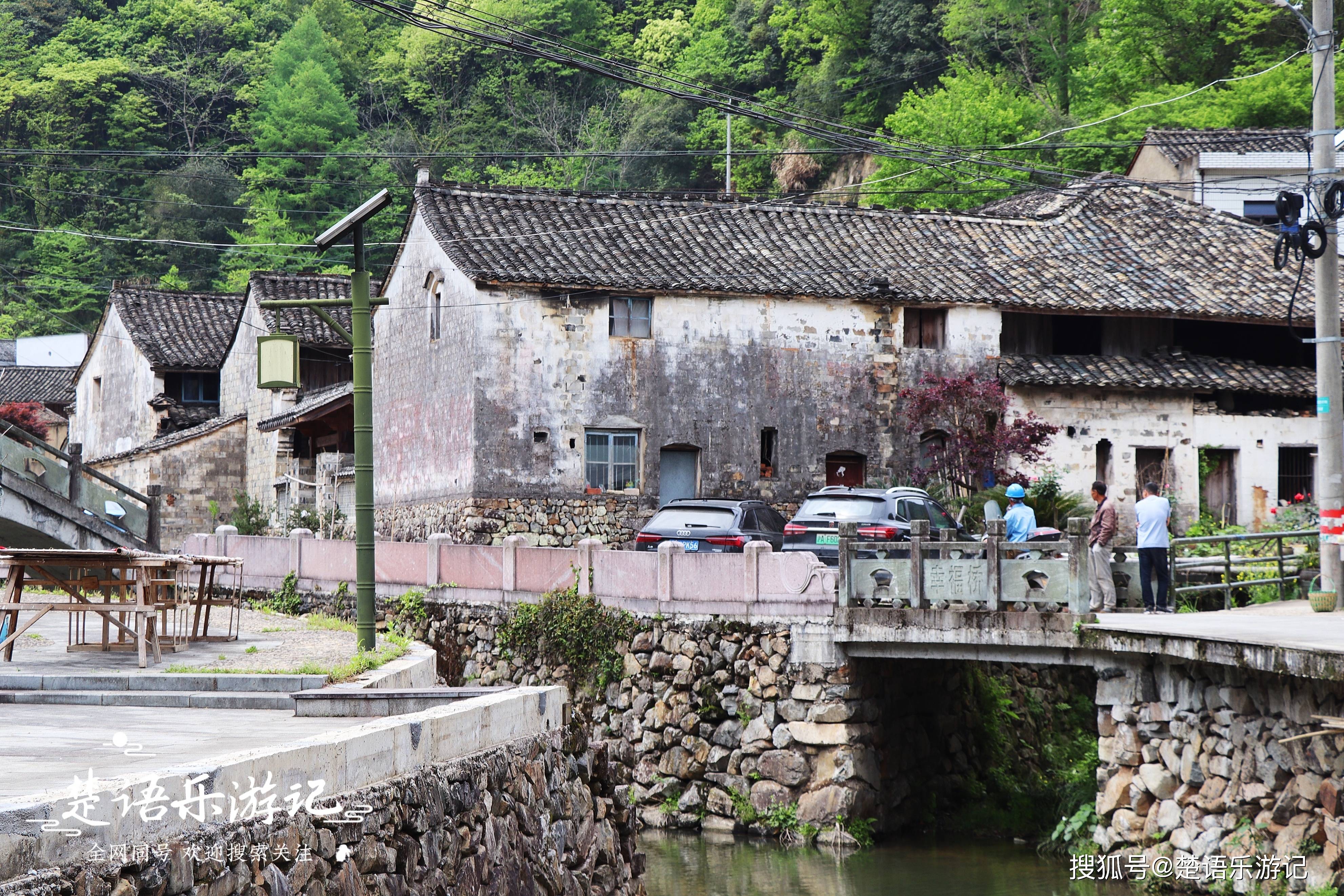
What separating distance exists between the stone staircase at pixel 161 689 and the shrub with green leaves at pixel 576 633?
26.5 ft

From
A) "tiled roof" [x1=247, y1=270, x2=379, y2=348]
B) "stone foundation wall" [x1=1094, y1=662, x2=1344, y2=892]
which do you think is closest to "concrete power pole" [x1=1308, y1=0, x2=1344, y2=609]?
"stone foundation wall" [x1=1094, y1=662, x2=1344, y2=892]

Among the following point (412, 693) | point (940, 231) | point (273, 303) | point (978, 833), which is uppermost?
point (940, 231)

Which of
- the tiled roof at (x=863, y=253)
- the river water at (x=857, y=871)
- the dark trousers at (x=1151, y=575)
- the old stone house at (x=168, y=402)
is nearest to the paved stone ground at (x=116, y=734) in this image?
the river water at (x=857, y=871)

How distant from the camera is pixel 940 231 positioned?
107 ft

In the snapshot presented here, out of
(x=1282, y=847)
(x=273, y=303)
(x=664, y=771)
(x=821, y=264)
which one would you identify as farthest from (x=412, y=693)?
(x=821, y=264)

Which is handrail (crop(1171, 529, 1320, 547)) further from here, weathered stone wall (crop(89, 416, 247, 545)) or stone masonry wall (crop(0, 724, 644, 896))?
weathered stone wall (crop(89, 416, 247, 545))

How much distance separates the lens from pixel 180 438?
4025 cm

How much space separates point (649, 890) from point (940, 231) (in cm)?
2014

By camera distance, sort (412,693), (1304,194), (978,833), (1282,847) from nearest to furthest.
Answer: (412,693) → (1282,847) → (1304,194) → (978,833)

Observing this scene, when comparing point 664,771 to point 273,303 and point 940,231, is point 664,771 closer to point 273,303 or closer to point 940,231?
point 273,303

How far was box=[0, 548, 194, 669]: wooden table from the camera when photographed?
13.0 meters

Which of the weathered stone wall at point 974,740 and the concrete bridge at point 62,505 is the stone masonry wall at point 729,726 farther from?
the concrete bridge at point 62,505

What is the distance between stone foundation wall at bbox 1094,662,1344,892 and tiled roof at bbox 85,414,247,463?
2954 centimetres

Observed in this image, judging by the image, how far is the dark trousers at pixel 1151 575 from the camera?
16.8m
